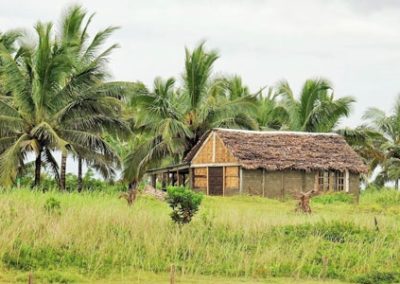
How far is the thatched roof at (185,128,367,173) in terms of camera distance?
3231 centimetres

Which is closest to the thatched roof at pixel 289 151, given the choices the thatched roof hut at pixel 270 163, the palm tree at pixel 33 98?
the thatched roof hut at pixel 270 163

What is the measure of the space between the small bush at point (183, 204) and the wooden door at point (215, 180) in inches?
623

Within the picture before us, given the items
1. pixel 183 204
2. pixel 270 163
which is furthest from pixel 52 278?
pixel 270 163

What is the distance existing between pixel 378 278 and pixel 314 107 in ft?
77.4

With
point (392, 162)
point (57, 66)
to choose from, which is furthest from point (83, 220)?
point (392, 162)

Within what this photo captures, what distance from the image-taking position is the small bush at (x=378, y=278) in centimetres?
1377

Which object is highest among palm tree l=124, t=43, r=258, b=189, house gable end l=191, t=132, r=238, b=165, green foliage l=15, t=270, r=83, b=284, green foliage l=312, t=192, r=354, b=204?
palm tree l=124, t=43, r=258, b=189

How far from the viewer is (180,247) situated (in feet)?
→ 48.9

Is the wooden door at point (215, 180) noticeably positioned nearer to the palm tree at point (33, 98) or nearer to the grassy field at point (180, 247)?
the palm tree at point (33, 98)

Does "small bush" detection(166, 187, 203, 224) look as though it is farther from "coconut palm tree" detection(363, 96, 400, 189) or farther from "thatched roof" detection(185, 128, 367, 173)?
"coconut palm tree" detection(363, 96, 400, 189)

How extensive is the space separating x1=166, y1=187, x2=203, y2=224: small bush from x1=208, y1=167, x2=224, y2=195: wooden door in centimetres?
1581

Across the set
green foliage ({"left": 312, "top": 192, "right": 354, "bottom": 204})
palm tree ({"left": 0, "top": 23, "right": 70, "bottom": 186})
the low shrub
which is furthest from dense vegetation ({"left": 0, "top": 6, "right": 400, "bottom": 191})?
the low shrub

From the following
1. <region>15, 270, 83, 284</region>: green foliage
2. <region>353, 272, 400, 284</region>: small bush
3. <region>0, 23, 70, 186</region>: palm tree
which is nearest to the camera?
<region>15, 270, 83, 284</region>: green foliage

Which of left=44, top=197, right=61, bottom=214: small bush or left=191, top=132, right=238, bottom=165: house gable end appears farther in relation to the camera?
left=191, top=132, right=238, bottom=165: house gable end
